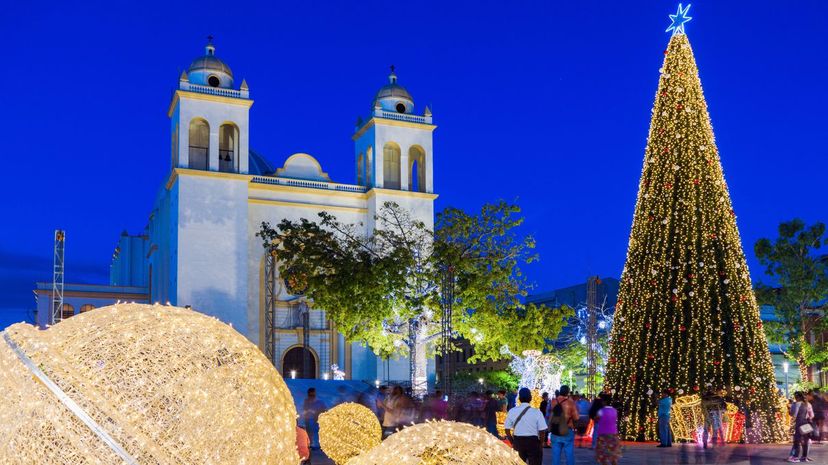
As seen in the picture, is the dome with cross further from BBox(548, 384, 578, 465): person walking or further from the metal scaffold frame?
BBox(548, 384, 578, 465): person walking

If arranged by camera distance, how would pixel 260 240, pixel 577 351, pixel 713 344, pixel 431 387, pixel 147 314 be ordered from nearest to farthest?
pixel 147 314 → pixel 713 344 → pixel 431 387 → pixel 260 240 → pixel 577 351

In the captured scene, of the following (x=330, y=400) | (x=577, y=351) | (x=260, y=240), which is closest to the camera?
(x=330, y=400)

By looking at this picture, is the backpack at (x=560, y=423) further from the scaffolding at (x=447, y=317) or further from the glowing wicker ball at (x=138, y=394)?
the scaffolding at (x=447, y=317)

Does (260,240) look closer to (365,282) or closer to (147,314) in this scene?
(365,282)

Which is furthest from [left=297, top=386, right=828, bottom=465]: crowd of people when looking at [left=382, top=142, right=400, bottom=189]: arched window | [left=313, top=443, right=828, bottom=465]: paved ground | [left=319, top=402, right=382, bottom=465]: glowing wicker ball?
[left=382, top=142, right=400, bottom=189]: arched window

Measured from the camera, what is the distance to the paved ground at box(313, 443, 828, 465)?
15.7 m

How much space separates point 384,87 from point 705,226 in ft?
88.4

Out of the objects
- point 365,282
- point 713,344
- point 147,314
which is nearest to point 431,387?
point 365,282

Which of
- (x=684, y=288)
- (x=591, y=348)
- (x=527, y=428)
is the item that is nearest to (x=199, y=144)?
(x=591, y=348)

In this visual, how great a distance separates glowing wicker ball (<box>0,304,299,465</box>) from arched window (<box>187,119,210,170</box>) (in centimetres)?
3465

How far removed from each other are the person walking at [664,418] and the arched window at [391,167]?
25807 mm

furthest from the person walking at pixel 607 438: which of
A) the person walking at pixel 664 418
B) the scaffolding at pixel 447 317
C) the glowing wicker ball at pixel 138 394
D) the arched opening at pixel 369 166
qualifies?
the arched opening at pixel 369 166

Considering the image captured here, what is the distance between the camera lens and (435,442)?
5.20m

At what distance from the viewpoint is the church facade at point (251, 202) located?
124ft
